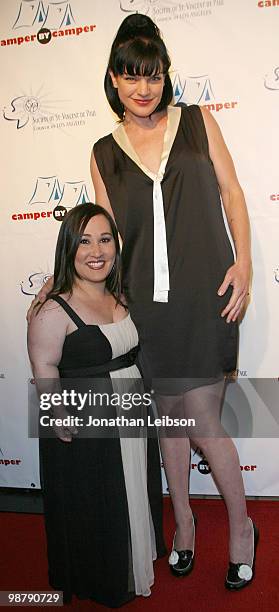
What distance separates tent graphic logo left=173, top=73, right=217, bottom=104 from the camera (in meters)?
2.65

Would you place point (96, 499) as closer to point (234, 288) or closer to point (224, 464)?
point (224, 464)

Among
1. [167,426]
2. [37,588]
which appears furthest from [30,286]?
[37,588]

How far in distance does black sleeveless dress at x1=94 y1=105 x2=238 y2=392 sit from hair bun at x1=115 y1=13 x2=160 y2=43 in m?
0.27

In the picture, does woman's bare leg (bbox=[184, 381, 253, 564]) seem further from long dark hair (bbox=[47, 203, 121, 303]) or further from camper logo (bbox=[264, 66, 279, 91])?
camper logo (bbox=[264, 66, 279, 91])

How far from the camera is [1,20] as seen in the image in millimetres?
2840

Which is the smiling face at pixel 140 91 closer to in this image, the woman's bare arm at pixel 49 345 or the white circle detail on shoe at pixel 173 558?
the woman's bare arm at pixel 49 345

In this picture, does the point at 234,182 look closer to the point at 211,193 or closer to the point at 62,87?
the point at 211,193

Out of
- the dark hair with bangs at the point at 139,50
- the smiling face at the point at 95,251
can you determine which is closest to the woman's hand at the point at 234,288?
the smiling face at the point at 95,251

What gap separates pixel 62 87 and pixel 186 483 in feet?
6.02

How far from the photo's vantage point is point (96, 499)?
Result: 1.91 metres

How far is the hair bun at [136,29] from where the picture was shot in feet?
6.27

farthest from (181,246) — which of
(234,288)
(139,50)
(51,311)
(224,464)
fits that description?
(224,464)

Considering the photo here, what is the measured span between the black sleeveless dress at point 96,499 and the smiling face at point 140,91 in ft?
2.27

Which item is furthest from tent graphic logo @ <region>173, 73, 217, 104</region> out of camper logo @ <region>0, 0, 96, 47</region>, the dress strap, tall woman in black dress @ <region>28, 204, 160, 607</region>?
the dress strap
